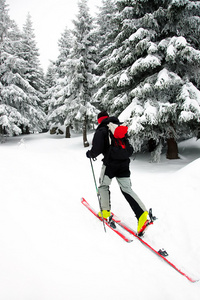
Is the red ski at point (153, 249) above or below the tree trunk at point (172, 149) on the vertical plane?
below

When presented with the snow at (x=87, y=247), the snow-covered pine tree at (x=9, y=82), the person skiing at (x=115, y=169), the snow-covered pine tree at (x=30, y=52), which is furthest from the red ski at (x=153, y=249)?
the snow-covered pine tree at (x=30, y=52)

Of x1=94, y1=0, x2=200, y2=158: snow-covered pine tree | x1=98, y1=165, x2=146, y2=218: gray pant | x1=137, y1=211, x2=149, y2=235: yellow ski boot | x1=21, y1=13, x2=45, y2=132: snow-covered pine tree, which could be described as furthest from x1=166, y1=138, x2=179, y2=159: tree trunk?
x1=21, y1=13, x2=45, y2=132: snow-covered pine tree

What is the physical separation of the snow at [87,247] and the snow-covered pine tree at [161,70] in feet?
11.3

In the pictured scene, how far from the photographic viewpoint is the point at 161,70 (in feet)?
26.5

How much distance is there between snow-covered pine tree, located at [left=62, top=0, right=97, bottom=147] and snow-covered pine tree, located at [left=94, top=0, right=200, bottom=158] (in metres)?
6.39

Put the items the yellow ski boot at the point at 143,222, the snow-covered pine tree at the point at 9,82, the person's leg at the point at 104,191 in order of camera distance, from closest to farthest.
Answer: the yellow ski boot at the point at 143,222
the person's leg at the point at 104,191
the snow-covered pine tree at the point at 9,82

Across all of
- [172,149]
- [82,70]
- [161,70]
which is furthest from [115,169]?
[82,70]

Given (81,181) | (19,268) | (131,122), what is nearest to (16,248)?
(19,268)

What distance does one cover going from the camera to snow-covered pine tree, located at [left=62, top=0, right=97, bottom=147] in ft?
50.9

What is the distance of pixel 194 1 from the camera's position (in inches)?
329

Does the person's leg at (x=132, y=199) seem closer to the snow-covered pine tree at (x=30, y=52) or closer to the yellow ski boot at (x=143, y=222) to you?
the yellow ski boot at (x=143, y=222)

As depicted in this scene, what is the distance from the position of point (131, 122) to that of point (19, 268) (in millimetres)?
6679

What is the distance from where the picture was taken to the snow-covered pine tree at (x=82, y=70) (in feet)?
50.9

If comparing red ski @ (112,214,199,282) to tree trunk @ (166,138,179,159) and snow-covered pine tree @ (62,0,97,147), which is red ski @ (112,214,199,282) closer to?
tree trunk @ (166,138,179,159)
